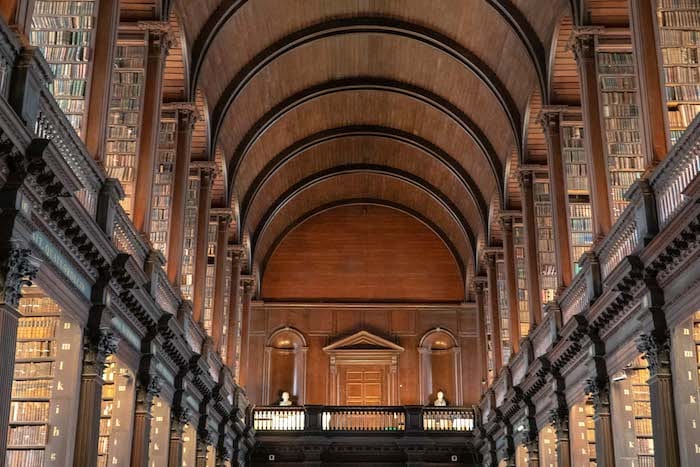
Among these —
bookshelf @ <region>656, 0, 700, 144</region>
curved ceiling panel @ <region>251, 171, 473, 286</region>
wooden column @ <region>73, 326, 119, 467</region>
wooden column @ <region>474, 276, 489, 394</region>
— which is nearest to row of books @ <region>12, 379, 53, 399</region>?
wooden column @ <region>73, 326, 119, 467</region>

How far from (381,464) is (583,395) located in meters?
13.1

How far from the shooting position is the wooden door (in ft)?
104

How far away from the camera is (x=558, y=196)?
61.5 feet

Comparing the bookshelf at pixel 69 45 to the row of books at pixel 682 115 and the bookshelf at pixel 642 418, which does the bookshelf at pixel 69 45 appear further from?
the bookshelf at pixel 642 418

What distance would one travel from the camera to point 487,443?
26656 millimetres

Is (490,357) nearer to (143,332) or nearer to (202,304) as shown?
(202,304)

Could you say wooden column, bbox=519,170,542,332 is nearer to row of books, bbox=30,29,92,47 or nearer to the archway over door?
row of books, bbox=30,29,92,47

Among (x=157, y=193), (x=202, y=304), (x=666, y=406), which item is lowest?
(x=666, y=406)

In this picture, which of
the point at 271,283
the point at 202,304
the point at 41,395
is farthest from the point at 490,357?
the point at 41,395

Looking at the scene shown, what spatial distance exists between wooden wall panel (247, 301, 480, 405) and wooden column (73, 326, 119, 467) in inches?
776

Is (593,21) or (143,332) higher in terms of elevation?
(593,21)

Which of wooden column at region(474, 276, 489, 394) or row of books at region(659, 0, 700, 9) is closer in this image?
row of books at region(659, 0, 700, 9)

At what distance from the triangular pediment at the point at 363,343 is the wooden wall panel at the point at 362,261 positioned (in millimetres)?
1384

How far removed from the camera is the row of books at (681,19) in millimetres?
13500
